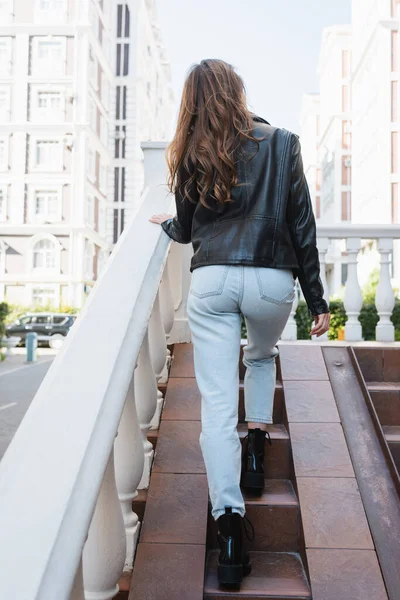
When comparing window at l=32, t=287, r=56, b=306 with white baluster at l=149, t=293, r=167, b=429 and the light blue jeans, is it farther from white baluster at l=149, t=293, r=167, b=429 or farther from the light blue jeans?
the light blue jeans

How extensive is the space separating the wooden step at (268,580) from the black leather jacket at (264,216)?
0.95 metres

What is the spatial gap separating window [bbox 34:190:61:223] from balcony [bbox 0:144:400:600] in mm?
31186

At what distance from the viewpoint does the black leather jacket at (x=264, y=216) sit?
190 cm

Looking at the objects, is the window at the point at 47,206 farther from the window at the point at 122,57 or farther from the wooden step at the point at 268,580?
the wooden step at the point at 268,580

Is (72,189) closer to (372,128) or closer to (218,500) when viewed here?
(372,128)

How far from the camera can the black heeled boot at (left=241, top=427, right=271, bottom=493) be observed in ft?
7.30

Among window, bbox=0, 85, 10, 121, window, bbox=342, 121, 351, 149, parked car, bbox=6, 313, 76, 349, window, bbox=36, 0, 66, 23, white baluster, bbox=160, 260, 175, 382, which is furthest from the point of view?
window, bbox=342, 121, 351, 149

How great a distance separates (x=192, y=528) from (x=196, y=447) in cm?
46

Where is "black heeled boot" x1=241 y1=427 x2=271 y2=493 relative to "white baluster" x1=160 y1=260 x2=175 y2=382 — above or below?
below

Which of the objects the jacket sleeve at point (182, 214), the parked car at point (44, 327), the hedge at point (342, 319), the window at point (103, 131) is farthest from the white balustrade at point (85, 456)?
the window at point (103, 131)

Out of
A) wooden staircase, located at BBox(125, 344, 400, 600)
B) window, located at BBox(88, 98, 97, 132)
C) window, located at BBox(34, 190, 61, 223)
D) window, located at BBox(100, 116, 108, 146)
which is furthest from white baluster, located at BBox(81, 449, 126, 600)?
window, located at BBox(100, 116, 108, 146)

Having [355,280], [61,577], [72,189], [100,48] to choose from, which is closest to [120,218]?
[72,189]

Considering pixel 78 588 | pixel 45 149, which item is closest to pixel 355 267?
pixel 78 588

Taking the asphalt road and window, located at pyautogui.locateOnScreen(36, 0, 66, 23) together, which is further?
window, located at pyautogui.locateOnScreen(36, 0, 66, 23)
